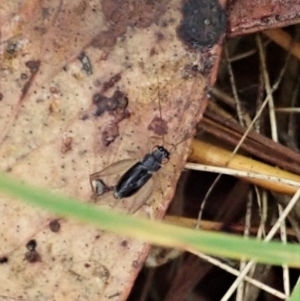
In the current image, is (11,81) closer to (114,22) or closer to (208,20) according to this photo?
(114,22)

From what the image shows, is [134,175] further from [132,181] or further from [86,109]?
[86,109]

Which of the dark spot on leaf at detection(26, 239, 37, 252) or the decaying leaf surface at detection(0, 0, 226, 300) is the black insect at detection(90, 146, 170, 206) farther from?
the dark spot on leaf at detection(26, 239, 37, 252)

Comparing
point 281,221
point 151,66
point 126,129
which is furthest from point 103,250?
point 281,221

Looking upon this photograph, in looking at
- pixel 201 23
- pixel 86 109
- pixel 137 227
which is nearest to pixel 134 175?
pixel 86 109

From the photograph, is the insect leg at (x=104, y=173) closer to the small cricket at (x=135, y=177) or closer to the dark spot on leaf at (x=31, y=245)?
the small cricket at (x=135, y=177)

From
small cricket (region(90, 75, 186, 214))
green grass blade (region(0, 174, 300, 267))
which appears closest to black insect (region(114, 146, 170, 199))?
small cricket (region(90, 75, 186, 214))

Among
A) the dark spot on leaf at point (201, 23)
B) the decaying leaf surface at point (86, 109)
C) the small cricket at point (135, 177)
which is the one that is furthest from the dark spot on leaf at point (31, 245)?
the dark spot on leaf at point (201, 23)
